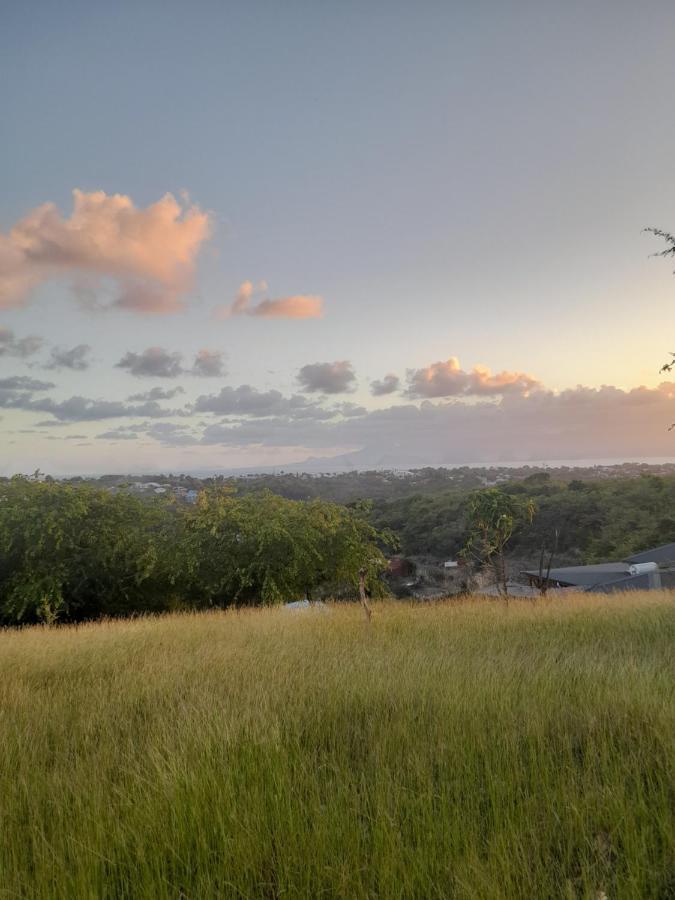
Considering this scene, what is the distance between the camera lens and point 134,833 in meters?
3.03

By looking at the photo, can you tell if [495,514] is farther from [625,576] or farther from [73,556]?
[73,556]

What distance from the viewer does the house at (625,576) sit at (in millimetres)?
26219

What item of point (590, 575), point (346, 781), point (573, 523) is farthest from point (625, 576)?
point (573, 523)

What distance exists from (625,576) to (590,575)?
263 centimetres

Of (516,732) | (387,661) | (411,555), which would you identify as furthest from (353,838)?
(411,555)

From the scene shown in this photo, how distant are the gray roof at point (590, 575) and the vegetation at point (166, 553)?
493 inches

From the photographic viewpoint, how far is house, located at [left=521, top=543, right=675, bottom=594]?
26.2 m

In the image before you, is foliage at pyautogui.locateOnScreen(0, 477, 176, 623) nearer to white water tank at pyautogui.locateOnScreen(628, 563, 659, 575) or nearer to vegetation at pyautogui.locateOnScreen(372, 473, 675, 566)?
white water tank at pyautogui.locateOnScreen(628, 563, 659, 575)

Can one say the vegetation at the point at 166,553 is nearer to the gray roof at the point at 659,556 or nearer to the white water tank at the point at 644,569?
the white water tank at the point at 644,569

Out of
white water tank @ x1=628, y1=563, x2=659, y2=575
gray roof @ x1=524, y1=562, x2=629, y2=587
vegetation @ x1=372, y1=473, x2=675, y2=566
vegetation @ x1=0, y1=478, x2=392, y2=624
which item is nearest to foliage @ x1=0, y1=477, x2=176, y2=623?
vegetation @ x1=0, y1=478, x2=392, y2=624

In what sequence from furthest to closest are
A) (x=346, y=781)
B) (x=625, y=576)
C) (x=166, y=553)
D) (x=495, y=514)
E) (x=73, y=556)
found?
(x=625, y=576)
(x=166, y=553)
(x=73, y=556)
(x=495, y=514)
(x=346, y=781)

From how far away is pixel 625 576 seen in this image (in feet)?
94.8

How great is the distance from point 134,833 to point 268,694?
2.31 meters

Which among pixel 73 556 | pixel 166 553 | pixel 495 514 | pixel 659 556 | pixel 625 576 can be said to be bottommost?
pixel 625 576
